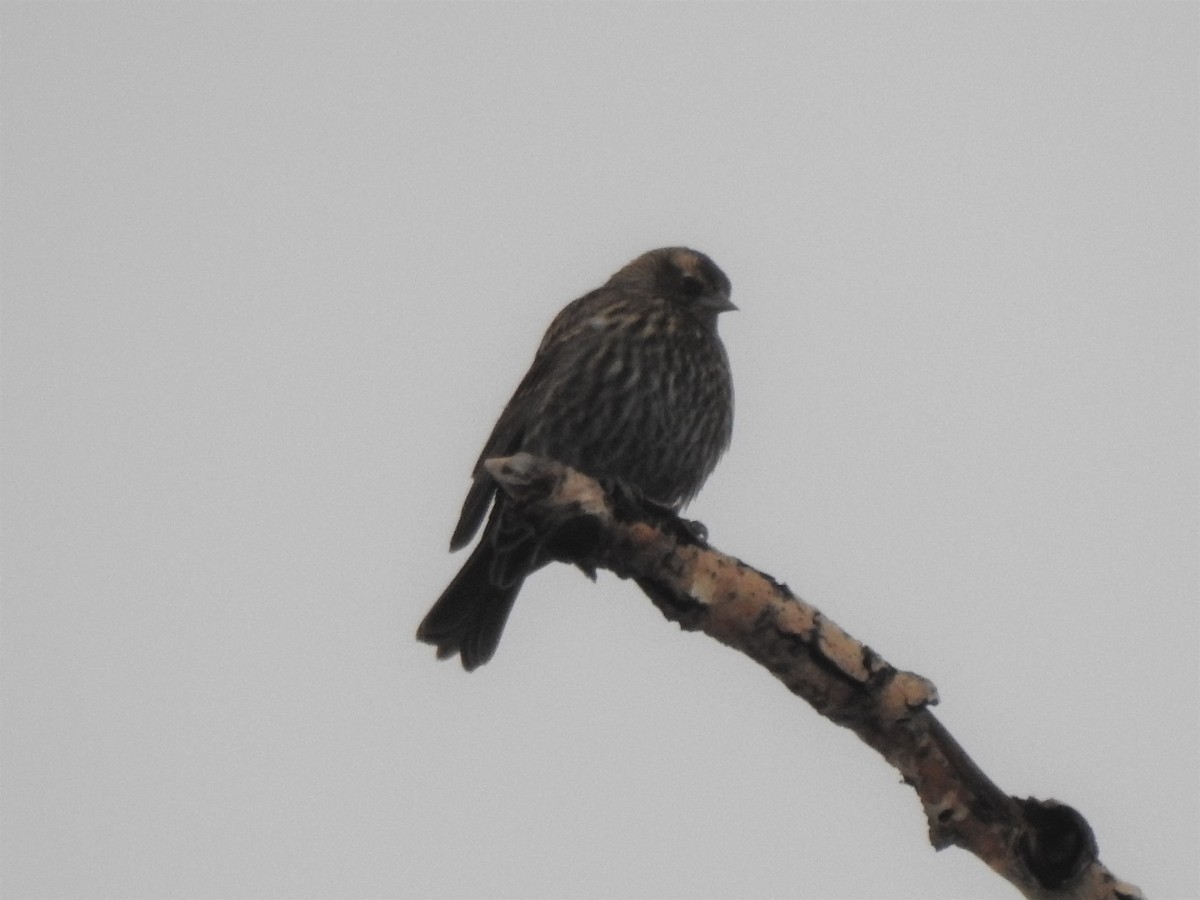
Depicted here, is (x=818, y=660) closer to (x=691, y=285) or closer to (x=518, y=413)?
(x=518, y=413)

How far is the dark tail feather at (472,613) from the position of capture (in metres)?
5.95

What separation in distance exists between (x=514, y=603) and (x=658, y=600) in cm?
212

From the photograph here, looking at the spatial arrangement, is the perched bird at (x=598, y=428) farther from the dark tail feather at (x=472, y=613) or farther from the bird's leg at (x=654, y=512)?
the bird's leg at (x=654, y=512)

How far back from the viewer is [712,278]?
22.1ft

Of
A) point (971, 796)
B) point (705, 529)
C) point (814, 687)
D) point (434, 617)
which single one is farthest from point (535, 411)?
point (971, 796)

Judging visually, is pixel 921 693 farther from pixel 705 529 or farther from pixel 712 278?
pixel 712 278

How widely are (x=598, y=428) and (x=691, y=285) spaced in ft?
3.38

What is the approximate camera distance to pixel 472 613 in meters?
5.98

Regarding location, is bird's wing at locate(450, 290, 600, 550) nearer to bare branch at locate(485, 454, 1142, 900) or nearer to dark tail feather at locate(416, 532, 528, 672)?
dark tail feather at locate(416, 532, 528, 672)

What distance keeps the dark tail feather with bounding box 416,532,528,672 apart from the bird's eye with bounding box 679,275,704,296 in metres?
1.50

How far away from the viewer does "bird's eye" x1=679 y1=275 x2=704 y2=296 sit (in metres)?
6.68

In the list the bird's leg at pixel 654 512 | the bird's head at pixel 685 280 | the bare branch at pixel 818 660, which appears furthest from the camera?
the bird's head at pixel 685 280

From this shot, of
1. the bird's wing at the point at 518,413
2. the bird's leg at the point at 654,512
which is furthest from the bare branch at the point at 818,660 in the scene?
the bird's wing at the point at 518,413

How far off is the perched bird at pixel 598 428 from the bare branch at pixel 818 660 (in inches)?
69.5
